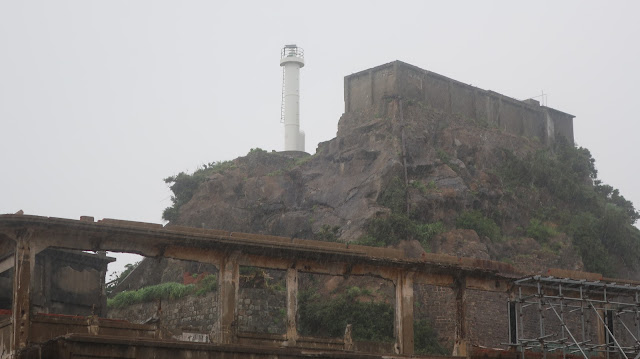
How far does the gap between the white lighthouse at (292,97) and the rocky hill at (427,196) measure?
5.48 metres

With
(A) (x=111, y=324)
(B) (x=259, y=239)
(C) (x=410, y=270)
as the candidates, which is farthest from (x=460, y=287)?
(A) (x=111, y=324)

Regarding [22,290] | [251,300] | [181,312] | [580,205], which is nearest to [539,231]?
[580,205]

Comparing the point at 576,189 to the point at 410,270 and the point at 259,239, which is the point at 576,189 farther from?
the point at 259,239

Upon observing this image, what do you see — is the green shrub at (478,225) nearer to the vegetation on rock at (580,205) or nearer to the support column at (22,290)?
the vegetation on rock at (580,205)

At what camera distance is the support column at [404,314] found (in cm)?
2280

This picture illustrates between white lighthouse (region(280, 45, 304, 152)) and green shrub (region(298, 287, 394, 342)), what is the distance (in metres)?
18.5

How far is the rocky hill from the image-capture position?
38312mm

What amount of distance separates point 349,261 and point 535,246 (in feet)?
60.7

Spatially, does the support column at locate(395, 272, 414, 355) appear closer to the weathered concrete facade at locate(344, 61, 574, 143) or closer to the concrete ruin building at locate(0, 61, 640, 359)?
the concrete ruin building at locate(0, 61, 640, 359)

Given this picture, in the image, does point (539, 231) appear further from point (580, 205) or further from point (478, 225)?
point (580, 205)

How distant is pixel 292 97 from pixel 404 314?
103ft

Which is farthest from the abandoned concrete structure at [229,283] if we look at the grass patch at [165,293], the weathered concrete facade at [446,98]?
the weathered concrete facade at [446,98]

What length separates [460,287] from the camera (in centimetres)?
2397

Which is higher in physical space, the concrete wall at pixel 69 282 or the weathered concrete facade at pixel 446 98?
the weathered concrete facade at pixel 446 98
